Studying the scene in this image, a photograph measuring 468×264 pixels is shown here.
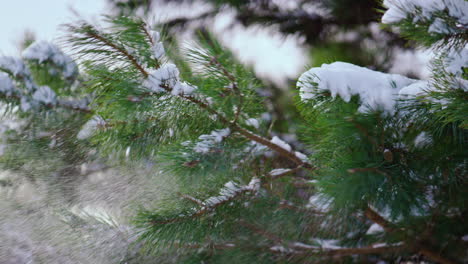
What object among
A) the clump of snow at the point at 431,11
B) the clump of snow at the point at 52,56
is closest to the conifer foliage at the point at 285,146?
the clump of snow at the point at 431,11

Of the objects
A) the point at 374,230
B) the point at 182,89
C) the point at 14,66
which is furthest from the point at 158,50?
the point at 14,66

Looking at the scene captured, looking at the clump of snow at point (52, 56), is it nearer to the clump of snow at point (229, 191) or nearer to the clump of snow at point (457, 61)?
the clump of snow at point (229, 191)

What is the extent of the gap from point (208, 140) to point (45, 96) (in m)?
0.97

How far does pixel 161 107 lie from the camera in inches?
35.6

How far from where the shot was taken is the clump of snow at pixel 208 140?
0.98 meters

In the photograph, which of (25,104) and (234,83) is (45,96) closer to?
(25,104)

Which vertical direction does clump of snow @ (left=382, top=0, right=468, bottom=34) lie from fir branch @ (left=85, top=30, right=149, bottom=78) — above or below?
above

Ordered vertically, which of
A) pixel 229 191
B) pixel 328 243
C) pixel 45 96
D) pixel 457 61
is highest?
pixel 457 61

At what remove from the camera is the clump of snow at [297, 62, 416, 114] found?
0.79 m

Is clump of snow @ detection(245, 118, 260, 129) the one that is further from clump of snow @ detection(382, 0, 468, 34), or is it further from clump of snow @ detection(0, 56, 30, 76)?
clump of snow @ detection(0, 56, 30, 76)

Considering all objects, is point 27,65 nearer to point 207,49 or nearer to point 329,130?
point 207,49

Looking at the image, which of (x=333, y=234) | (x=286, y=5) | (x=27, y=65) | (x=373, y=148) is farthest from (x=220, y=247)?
(x=286, y=5)

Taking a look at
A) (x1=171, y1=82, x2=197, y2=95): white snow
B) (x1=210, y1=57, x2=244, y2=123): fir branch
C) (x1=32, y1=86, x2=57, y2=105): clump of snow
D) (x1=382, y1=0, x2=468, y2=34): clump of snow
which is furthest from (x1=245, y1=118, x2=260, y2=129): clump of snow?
(x1=32, y1=86, x2=57, y2=105): clump of snow

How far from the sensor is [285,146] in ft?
4.00
